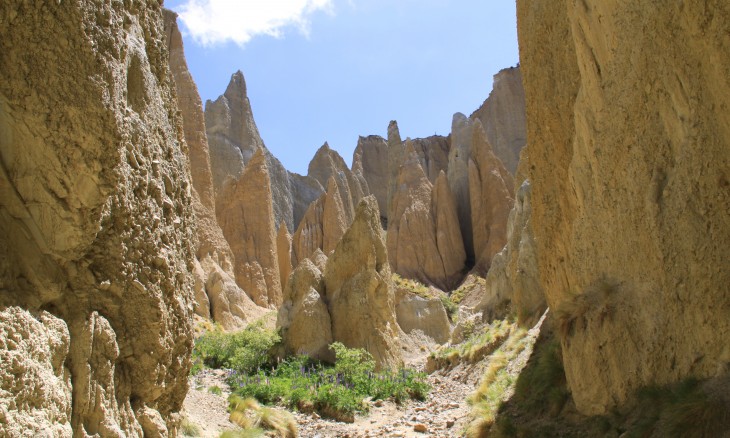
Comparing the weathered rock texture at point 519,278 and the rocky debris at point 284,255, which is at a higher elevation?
the rocky debris at point 284,255

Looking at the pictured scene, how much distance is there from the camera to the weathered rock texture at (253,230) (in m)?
33.5

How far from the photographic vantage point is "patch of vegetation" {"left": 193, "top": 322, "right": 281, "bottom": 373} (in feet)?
56.6

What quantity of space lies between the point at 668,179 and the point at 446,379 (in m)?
12.6

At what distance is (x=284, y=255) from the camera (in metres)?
42.7

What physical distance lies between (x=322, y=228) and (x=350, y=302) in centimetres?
2931

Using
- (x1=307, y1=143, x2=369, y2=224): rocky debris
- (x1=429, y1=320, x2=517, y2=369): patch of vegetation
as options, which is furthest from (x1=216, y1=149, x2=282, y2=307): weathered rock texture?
(x1=307, y1=143, x2=369, y2=224): rocky debris

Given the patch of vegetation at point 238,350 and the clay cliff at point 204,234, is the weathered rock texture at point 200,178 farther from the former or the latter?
the patch of vegetation at point 238,350

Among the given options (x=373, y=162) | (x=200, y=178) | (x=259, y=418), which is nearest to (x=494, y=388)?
(x=259, y=418)

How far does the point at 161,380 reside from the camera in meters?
6.23

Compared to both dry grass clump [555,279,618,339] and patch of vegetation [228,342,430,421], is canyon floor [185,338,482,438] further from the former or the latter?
dry grass clump [555,279,618,339]

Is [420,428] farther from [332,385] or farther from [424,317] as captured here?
[424,317]

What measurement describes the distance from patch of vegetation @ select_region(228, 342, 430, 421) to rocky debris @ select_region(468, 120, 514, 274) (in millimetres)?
27444

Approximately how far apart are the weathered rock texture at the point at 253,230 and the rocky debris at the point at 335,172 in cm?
2986

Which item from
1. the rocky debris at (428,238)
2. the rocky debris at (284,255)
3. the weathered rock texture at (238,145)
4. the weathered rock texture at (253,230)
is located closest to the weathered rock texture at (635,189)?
the weathered rock texture at (253,230)
